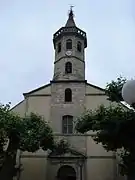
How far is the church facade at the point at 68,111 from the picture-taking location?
27.7 meters

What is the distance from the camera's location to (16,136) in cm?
2328

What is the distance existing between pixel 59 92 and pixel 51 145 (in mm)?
6696

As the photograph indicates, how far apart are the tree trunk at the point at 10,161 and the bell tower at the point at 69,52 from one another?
378 inches

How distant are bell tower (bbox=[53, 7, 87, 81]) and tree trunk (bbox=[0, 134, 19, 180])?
959 cm

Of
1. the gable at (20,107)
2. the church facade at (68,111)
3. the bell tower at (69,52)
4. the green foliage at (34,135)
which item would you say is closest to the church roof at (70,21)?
the bell tower at (69,52)

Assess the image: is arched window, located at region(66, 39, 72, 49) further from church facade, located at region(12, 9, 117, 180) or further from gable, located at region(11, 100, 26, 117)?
gable, located at region(11, 100, 26, 117)

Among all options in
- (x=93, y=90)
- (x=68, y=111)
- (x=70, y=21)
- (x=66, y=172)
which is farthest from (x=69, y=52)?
(x=66, y=172)

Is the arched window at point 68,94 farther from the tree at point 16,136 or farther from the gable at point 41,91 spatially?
the tree at point 16,136

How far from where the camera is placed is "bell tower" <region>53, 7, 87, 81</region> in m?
32.1

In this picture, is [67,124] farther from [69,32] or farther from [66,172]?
[69,32]

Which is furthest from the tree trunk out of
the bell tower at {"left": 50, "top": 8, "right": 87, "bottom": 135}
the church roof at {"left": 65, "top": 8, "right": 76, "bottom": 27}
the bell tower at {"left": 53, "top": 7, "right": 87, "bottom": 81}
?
the church roof at {"left": 65, "top": 8, "right": 76, "bottom": 27}

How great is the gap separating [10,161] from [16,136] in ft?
5.55

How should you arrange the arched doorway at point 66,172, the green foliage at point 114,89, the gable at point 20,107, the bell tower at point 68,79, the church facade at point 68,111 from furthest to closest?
the gable at point 20,107
the bell tower at point 68,79
the arched doorway at point 66,172
the church facade at point 68,111
the green foliage at point 114,89

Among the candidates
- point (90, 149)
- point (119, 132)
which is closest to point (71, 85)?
point (90, 149)
